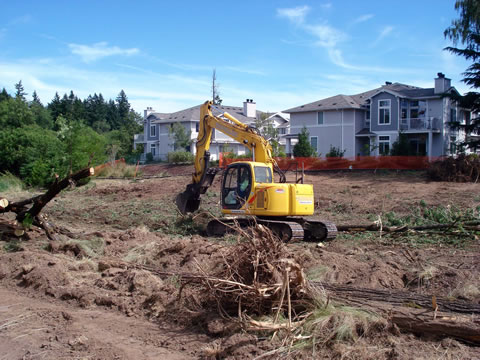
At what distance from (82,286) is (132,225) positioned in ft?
29.1

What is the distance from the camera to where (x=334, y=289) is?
771 centimetres

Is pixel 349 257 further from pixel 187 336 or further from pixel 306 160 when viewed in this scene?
pixel 306 160

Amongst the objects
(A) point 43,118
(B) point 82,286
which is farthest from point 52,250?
(A) point 43,118

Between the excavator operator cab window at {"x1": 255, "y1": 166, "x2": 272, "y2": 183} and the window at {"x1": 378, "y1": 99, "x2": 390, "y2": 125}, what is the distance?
33031 mm

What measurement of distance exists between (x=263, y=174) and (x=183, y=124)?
47.3 meters

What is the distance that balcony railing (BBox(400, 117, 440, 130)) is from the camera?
43281 mm

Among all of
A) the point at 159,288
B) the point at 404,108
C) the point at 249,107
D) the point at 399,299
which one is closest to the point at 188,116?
the point at 249,107

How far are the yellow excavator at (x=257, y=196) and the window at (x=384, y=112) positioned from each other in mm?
31511

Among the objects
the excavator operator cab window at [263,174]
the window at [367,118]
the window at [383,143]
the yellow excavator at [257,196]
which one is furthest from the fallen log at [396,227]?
the window at [367,118]

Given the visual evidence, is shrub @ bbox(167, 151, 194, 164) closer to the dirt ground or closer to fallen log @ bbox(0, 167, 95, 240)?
the dirt ground

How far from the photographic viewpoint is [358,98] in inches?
2008

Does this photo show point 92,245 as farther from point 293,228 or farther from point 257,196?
point 293,228

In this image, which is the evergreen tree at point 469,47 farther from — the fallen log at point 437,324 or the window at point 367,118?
the fallen log at point 437,324

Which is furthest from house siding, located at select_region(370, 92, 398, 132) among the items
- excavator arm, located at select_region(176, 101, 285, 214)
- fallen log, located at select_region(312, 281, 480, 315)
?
fallen log, located at select_region(312, 281, 480, 315)
